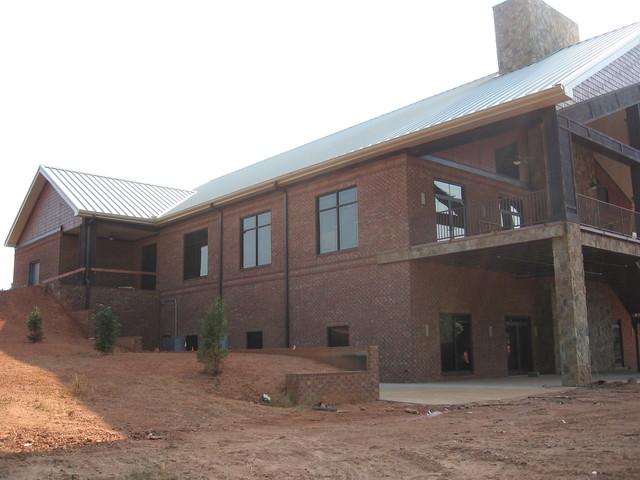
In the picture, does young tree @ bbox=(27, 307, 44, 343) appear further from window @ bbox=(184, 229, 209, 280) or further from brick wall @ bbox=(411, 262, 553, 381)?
brick wall @ bbox=(411, 262, 553, 381)

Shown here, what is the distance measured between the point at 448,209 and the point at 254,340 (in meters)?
9.21

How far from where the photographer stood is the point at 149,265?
1273 inches

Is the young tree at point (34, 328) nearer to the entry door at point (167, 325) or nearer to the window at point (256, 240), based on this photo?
the window at point (256, 240)

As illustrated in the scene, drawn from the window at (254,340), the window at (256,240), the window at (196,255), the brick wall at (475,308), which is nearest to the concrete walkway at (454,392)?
the brick wall at (475,308)

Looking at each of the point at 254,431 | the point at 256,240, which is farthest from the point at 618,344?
the point at 254,431

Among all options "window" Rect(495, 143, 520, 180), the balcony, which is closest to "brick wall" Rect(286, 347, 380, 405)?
the balcony

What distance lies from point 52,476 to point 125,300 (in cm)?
2340

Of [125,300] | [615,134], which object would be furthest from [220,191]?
[615,134]

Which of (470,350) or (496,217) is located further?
(496,217)

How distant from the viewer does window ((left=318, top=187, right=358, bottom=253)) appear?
22.1 m

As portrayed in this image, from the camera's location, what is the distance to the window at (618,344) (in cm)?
2767

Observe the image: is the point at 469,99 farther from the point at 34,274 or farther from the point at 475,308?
the point at 34,274

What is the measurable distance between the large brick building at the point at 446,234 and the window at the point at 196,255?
0.09 meters

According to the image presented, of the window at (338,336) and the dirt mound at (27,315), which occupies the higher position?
the dirt mound at (27,315)
